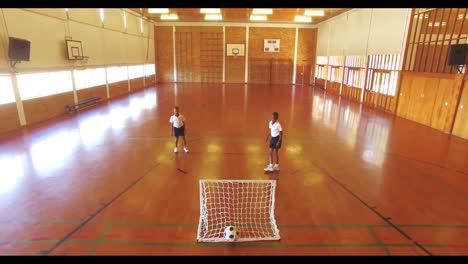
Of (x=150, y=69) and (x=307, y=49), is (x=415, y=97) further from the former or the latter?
(x=150, y=69)

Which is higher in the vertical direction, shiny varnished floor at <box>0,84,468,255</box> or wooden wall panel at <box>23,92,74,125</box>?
wooden wall panel at <box>23,92,74,125</box>

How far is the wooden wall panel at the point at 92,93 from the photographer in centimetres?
1595

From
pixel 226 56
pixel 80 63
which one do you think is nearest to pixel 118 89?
pixel 80 63

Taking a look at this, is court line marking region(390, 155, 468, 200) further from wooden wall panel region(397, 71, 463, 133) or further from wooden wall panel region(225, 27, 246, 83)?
wooden wall panel region(225, 27, 246, 83)

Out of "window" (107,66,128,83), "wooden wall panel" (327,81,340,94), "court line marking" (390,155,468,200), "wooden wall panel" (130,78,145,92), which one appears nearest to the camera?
"court line marking" (390,155,468,200)

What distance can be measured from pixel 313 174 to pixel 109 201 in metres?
5.00

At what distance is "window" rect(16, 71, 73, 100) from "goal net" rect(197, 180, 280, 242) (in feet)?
32.9

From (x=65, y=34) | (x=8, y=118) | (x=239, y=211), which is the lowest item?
(x=239, y=211)

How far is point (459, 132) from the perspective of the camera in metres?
11.4

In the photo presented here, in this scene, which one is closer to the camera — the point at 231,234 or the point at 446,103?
the point at 231,234

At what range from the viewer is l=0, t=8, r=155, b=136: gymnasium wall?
11078 millimetres

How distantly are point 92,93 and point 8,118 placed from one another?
21.0ft

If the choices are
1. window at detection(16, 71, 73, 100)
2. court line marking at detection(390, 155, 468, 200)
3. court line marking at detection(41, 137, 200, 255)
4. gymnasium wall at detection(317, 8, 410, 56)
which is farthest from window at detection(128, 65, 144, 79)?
court line marking at detection(390, 155, 468, 200)

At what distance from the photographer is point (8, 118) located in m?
11.1
